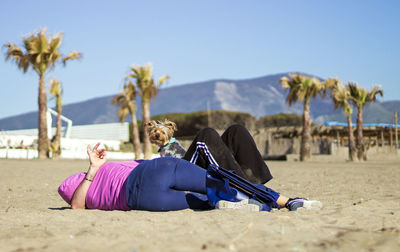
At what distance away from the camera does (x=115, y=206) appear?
13.3ft

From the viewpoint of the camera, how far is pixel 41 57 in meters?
23.7

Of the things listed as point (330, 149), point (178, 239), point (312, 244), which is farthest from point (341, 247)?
point (330, 149)

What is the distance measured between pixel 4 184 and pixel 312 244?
294 inches

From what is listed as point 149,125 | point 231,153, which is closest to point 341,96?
point 149,125

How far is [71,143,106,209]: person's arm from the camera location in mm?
4066

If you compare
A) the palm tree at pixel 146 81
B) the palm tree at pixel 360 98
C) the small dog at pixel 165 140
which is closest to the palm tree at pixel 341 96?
the palm tree at pixel 360 98

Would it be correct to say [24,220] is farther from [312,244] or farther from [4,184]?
[4,184]

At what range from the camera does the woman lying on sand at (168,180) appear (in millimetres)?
3811

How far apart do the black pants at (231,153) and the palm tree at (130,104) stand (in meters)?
23.1

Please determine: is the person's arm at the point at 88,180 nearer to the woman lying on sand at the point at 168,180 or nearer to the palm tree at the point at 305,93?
the woman lying on sand at the point at 168,180

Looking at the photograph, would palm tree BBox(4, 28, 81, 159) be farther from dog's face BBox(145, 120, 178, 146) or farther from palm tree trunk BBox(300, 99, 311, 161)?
dog's face BBox(145, 120, 178, 146)

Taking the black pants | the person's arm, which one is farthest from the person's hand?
the black pants

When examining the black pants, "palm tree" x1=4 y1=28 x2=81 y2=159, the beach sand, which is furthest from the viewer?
"palm tree" x1=4 y1=28 x2=81 y2=159

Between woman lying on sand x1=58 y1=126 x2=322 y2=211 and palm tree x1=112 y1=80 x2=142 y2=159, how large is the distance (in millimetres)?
23174
